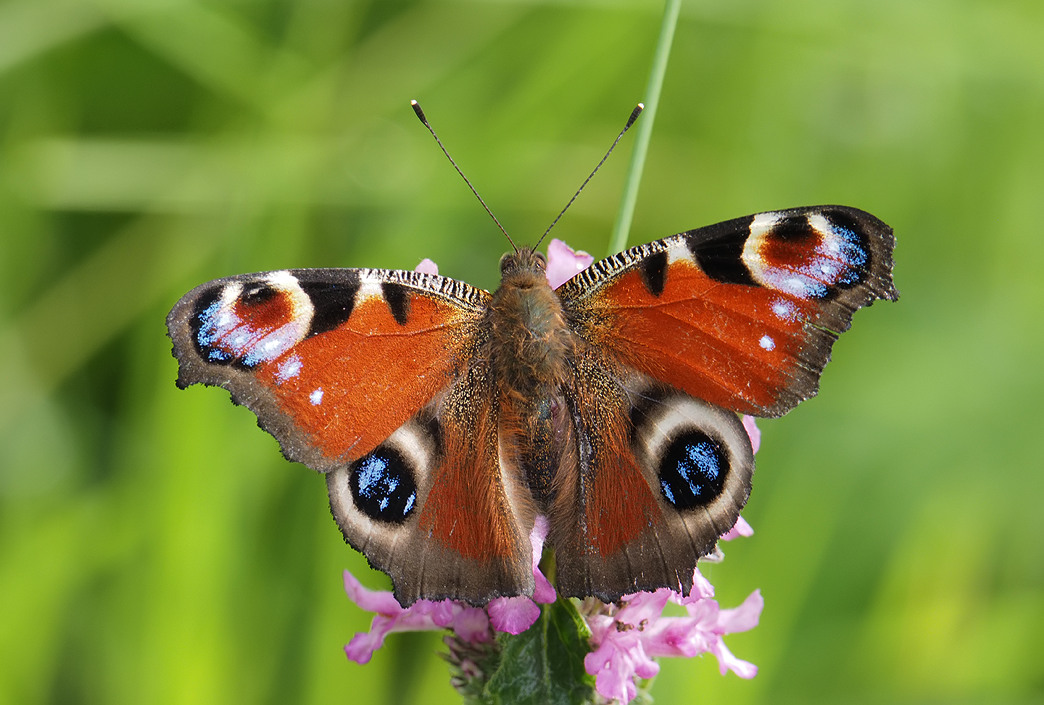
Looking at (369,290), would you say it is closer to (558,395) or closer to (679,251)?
(558,395)

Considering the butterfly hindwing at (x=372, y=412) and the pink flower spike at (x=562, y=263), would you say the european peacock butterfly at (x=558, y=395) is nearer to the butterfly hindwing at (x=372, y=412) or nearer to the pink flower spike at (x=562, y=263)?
the butterfly hindwing at (x=372, y=412)

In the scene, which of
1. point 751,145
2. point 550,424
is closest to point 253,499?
point 550,424

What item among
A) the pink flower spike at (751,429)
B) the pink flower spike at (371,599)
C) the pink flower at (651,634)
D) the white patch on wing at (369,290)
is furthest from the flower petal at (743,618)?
the white patch on wing at (369,290)

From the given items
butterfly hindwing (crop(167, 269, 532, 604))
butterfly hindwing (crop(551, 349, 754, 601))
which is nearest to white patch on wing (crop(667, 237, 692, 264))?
butterfly hindwing (crop(551, 349, 754, 601))

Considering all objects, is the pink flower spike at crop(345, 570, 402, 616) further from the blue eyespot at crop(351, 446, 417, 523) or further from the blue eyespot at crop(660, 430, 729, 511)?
the blue eyespot at crop(660, 430, 729, 511)

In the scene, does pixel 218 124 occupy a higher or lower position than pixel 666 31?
lower

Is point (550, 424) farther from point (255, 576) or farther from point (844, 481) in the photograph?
point (844, 481)
